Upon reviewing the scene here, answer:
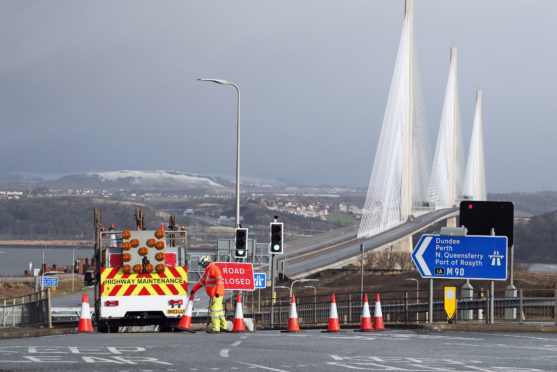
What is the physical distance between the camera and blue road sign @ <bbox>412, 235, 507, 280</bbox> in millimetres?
25203

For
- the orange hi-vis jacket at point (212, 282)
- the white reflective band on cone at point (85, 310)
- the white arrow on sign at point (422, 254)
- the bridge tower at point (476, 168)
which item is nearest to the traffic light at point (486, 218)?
the white arrow on sign at point (422, 254)

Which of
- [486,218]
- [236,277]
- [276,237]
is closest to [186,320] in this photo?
[486,218]

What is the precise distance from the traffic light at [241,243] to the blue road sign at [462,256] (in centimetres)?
1493

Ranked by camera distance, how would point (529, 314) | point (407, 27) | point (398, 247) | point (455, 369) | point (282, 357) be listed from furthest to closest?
point (398, 247)
point (407, 27)
point (529, 314)
point (282, 357)
point (455, 369)

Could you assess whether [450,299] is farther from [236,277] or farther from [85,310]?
[236,277]

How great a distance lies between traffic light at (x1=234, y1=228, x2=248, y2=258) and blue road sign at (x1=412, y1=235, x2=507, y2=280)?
14931mm

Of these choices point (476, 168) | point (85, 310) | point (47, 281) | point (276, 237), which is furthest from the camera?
point (476, 168)

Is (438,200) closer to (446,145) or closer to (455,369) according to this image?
(446,145)

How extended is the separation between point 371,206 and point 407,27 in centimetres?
1715

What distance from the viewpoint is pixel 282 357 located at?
1598cm

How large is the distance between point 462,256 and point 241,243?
15.6 metres

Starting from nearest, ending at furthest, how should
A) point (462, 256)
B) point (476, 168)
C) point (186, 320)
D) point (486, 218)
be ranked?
point (186, 320) < point (462, 256) < point (486, 218) < point (476, 168)

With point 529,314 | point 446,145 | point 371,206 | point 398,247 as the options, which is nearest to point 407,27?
point 371,206

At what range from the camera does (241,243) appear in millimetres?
39906
